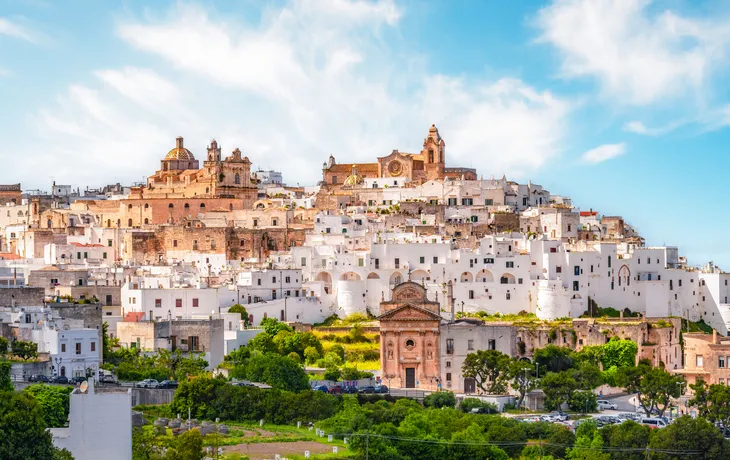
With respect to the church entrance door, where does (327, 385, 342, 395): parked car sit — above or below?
below

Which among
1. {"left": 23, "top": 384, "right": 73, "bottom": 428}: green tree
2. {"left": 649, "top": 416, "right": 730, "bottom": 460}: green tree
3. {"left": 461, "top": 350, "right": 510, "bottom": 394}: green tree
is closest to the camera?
{"left": 23, "top": 384, "right": 73, "bottom": 428}: green tree

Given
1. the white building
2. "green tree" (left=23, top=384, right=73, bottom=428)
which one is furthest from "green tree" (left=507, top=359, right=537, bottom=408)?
the white building

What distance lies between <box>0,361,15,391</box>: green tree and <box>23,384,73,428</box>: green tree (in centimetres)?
50

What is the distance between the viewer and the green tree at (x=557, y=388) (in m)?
60.6

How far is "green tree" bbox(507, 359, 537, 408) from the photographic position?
202 ft

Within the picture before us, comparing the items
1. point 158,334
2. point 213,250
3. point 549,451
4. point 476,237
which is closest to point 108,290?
point 158,334

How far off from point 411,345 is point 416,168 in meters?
30.4

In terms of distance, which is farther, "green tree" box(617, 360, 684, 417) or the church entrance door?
the church entrance door

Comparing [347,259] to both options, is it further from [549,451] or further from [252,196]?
[549,451]

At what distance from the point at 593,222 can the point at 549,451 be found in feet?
122

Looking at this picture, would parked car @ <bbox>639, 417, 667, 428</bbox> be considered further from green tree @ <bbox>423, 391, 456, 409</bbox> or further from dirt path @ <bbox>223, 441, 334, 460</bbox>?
dirt path @ <bbox>223, 441, 334, 460</bbox>

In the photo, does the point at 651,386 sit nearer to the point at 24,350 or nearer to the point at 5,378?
the point at 24,350

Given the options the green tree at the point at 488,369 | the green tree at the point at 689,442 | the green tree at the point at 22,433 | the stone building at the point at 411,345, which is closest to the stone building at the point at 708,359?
the green tree at the point at 488,369

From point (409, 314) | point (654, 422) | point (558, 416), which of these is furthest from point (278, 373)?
point (654, 422)
